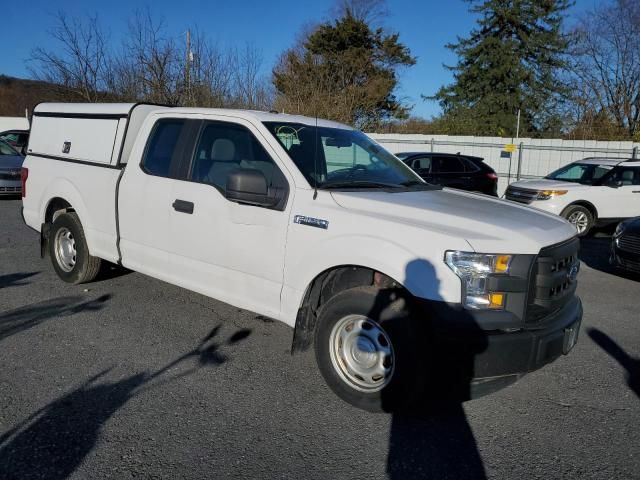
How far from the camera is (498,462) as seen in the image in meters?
3.12

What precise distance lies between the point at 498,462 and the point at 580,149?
16.4 m

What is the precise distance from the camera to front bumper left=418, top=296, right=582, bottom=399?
320cm

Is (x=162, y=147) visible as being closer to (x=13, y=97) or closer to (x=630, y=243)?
(x=630, y=243)

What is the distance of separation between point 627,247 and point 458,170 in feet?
23.7

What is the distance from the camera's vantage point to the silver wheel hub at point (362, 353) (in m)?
3.55

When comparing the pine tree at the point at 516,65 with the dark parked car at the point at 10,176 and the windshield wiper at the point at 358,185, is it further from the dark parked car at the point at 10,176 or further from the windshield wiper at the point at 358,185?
the windshield wiper at the point at 358,185

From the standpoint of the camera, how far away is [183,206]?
15.1 feet

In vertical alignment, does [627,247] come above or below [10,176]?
below

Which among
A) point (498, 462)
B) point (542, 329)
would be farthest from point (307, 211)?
point (498, 462)

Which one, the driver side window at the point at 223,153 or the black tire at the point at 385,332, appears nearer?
the black tire at the point at 385,332

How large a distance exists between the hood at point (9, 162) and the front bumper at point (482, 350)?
13638mm

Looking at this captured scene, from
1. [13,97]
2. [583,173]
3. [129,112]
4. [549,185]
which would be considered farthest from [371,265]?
[13,97]

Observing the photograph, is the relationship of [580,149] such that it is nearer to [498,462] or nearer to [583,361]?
[583,361]

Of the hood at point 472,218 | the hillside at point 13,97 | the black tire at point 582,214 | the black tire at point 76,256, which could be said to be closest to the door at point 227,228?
the hood at point 472,218
